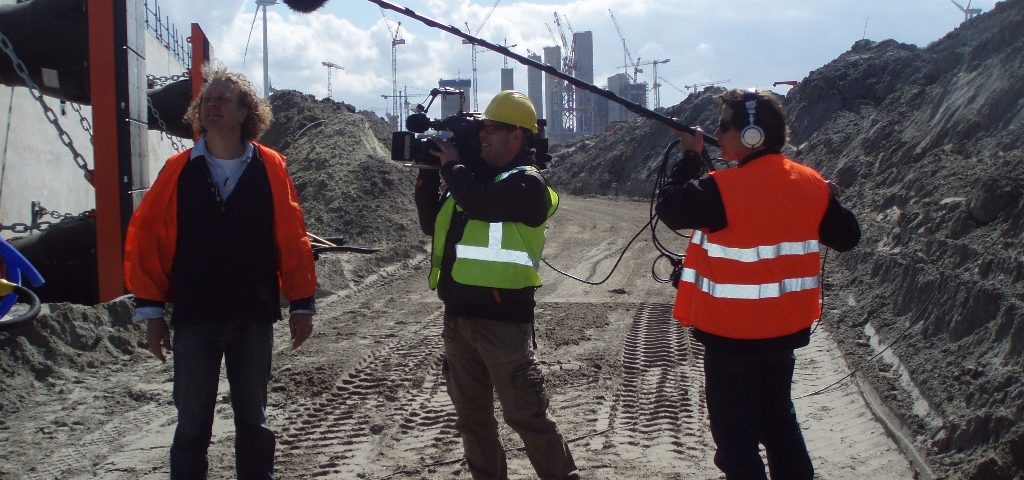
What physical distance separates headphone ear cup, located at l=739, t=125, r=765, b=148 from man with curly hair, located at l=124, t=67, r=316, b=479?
74.9 inches

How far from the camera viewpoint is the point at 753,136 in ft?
11.4

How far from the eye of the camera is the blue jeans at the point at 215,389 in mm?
3592

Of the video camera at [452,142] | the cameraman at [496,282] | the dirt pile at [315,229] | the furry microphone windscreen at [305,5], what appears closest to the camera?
the cameraman at [496,282]

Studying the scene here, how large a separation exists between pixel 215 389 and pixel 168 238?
649 mm

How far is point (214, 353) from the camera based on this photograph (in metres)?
3.65

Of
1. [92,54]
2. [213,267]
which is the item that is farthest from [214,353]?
[92,54]

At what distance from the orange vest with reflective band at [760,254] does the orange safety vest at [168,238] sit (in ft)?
5.56

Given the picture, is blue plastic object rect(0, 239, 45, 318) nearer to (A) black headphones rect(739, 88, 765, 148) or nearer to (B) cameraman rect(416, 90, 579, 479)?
(B) cameraman rect(416, 90, 579, 479)

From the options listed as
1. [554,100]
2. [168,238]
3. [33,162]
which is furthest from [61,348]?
[554,100]

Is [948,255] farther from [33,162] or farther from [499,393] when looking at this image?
[33,162]

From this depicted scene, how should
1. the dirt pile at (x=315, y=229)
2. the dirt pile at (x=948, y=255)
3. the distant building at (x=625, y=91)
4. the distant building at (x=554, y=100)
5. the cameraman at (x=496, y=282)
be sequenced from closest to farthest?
the cameraman at (x=496, y=282)
the dirt pile at (x=948, y=255)
the dirt pile at (x=315, y=229)
the distant building at (x=625, y=91)
the distant building at (x=554, y=100)

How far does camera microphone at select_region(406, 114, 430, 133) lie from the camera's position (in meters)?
4.16

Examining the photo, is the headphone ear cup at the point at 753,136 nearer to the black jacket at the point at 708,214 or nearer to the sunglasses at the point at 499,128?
the black jacket at the point at 708,214

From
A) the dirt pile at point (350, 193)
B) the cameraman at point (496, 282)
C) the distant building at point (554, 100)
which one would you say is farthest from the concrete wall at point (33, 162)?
the distant building at point (554, 100)
